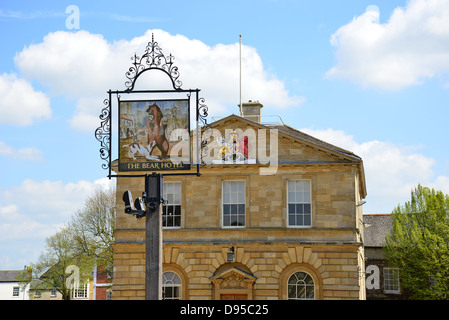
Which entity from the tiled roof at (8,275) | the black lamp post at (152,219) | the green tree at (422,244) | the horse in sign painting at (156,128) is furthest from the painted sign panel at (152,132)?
the tiled roof at (8,275)

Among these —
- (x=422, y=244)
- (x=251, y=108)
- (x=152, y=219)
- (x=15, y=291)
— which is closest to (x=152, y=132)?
(x=152, y=219)

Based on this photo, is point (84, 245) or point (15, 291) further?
point (15, 291)

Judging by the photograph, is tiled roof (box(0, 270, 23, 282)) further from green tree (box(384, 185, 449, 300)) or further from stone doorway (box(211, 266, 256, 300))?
stone doorway (box(211, 266, 256, 300))

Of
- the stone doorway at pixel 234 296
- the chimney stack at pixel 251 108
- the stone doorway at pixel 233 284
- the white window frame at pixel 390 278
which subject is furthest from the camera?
the white window frame at pixel 390 278

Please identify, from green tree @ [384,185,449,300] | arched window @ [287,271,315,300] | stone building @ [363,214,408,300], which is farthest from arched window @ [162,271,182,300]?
stone building @ [363,214,408,300]

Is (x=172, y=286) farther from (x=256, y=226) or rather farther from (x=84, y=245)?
(x=84, y=245)

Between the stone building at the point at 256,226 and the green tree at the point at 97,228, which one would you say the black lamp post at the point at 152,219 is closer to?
the stone building at the point at 256,226

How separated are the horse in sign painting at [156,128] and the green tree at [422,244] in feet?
108

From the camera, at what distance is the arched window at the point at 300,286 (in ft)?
98.0

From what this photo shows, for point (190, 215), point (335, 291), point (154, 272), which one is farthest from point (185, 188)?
point (154, 272)

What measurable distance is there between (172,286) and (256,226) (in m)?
4.68

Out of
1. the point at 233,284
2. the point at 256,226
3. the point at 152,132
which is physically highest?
the point at 152,132

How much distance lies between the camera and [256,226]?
30641mm

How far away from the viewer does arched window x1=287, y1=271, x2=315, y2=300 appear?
29.9 metres
